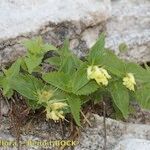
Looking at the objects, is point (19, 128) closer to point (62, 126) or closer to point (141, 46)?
point (62, 126)

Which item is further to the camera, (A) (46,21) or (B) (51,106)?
(A) (46,21)

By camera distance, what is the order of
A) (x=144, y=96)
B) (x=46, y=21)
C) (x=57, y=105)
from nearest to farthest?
(x=57, y=105), (x=144, y=96), (x=46, y=21)

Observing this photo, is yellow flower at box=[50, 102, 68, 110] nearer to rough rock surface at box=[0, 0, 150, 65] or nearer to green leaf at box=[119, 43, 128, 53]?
rough rock surface at box=[0, 0, 150, 65]


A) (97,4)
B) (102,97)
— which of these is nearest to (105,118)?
(102,97)

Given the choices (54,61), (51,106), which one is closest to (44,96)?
(51,106)

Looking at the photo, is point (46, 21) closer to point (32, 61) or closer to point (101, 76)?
point (32, 61)

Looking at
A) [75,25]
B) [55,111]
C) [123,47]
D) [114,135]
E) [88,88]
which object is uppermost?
[75,25]

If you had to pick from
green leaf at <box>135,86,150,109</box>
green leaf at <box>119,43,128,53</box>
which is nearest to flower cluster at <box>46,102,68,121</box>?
green leaf at <box>135,86,150,109</box>
